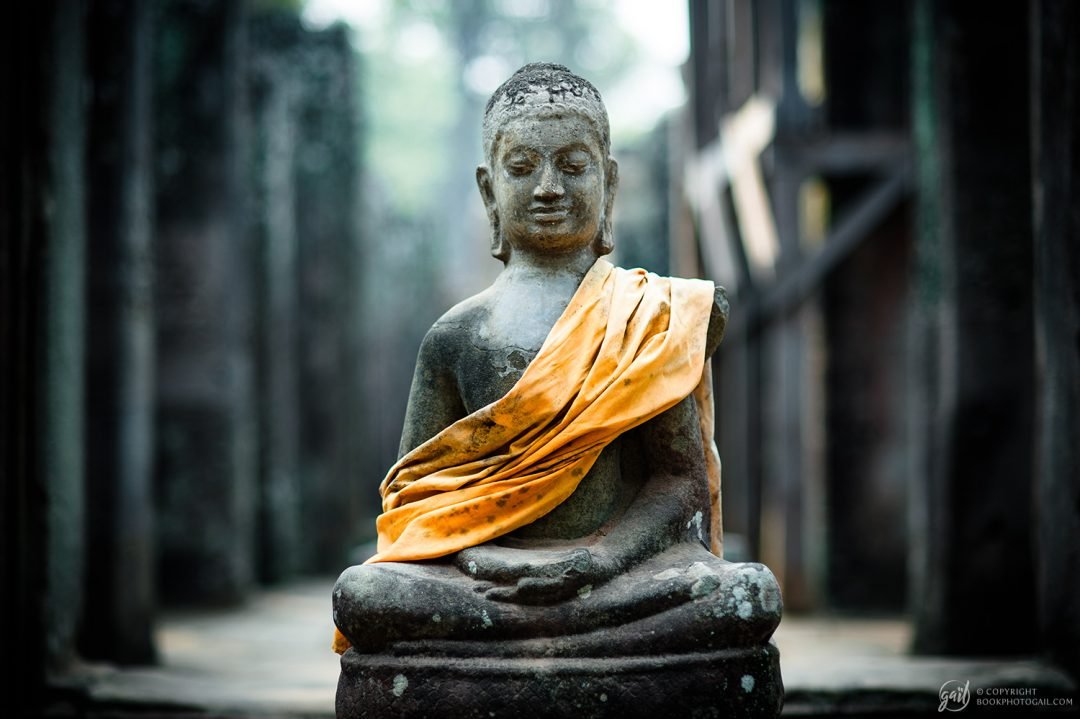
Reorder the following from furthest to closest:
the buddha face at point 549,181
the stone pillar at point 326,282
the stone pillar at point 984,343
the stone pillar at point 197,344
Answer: the stone pillar at point 326,282 < the stone pillar at point 197,344 < the stone pillar at point 984,343 < the buddha face at point 549,181

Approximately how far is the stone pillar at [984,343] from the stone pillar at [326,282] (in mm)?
7001

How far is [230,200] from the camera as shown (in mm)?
8914

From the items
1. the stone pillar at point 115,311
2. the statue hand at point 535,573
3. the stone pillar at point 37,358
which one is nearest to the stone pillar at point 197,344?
the stone pillar at point 115,311

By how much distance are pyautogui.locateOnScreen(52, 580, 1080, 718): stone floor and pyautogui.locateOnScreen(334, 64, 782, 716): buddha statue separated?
4.85 ft

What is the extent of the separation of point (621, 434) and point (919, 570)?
3115 millimetres

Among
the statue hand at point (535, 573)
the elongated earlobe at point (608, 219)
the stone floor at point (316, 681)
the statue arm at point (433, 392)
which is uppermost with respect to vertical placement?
the elongated earlobe at point (608, 219)

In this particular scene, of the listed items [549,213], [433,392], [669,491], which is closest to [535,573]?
[669,491]

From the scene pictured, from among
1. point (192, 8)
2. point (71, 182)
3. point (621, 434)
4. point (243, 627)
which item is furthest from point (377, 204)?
point (621, 434)

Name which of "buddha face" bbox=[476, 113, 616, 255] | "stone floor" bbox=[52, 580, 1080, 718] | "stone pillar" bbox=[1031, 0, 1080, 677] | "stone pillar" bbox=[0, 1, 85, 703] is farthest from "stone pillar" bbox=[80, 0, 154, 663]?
"stone pillar" bbox=[1031, 0, 1080, 677]

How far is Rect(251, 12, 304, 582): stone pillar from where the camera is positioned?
1053 cm

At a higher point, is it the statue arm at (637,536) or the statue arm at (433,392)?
the statue arm at (433,392)

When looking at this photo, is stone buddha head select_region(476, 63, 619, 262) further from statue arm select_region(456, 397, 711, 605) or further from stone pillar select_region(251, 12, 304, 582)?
stone pillar select_region(251, 12, 304, 582)

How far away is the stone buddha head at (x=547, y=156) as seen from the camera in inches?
151
